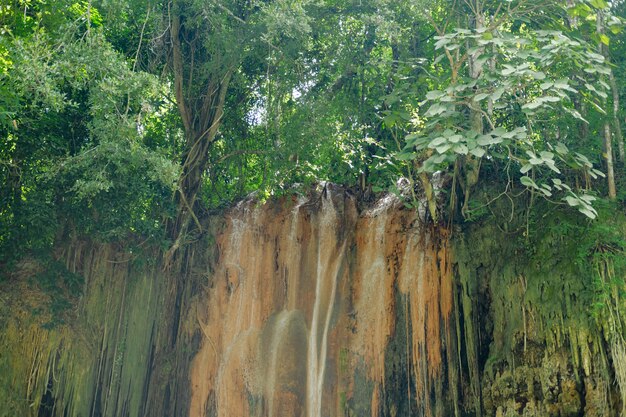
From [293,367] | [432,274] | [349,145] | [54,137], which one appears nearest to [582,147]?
[432,274]

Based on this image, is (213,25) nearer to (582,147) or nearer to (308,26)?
(308,26)

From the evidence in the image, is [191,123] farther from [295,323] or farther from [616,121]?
[616,121]

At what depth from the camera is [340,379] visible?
9.35 m

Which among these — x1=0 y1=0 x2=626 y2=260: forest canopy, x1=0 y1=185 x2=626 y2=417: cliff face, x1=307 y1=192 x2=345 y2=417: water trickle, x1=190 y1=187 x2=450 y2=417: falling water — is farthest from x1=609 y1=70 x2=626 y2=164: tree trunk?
x1=307 y1=192 x2=345 y2=417: water trickle

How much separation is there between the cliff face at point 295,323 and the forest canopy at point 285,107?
1.59 feet

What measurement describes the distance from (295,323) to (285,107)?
2.98 m

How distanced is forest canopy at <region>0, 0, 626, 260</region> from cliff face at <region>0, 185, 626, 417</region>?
485mm

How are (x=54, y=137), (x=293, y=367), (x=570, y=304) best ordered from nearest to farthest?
(x=570, y=304) < (x=54, y=137) < (x=293, y=367)

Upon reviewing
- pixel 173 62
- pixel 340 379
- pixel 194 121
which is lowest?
pixel 340 379

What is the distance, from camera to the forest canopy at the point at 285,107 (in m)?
7.66

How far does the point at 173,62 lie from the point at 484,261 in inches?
194

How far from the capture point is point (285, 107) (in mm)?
9789

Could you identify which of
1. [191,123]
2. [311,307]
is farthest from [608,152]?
[191,123]

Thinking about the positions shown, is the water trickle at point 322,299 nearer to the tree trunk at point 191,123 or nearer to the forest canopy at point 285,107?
the forest canopy at point 285,107
